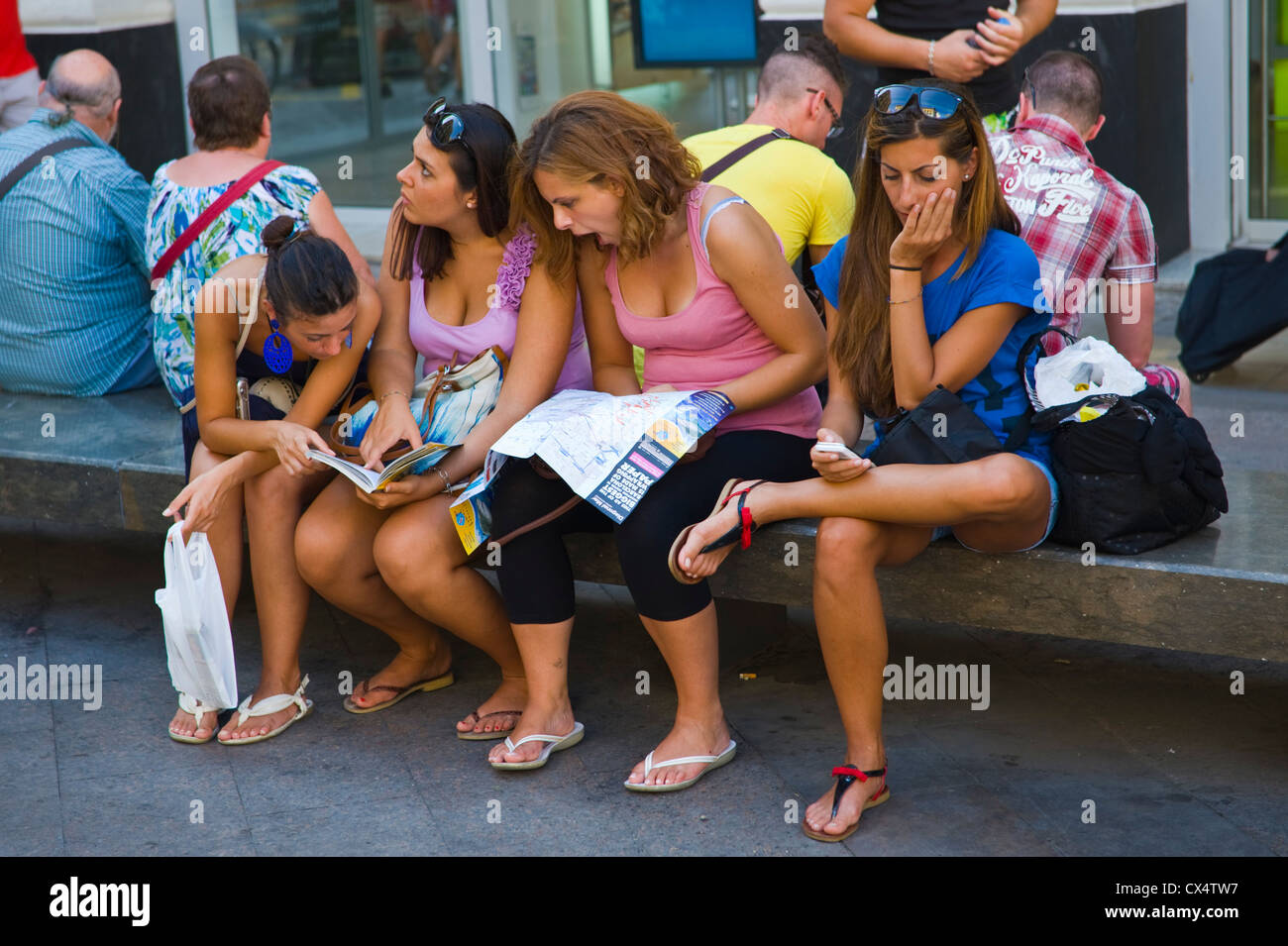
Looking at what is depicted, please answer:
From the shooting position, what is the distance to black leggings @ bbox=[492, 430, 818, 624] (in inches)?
130

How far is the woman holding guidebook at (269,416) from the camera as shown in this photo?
352cm

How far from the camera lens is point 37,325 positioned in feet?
15.6

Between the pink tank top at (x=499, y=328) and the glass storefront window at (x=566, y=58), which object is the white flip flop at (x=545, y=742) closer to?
the pink tank top at (x=499, y=328)

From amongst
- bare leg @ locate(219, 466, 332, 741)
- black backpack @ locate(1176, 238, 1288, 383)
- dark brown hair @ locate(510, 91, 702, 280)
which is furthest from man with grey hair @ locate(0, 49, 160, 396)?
black backpack @ locate(1176, 238, 1288, 383)

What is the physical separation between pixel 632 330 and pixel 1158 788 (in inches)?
59.4

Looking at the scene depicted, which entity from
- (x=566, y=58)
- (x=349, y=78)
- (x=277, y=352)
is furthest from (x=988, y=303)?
(x=349, y=78)

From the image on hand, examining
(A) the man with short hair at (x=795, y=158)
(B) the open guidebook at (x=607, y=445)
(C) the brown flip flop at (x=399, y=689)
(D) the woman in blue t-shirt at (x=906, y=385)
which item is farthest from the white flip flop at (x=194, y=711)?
(A) the man with short hair at (x=795, y=158)

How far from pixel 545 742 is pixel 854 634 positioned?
2.68ft

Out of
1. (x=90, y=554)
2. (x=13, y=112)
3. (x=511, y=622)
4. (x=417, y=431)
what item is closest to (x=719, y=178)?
(x=417, y=431)

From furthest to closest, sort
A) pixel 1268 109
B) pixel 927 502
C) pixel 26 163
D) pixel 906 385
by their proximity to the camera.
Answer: pixel 1268 109, pixel 26 163, pixel 906 385, pixel 927 502

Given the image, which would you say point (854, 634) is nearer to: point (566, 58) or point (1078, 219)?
point (1078, 219)

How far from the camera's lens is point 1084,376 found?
3287 mm

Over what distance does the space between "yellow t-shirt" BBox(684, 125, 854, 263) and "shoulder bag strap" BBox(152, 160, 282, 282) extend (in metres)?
1.19

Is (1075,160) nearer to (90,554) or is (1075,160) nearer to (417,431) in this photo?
(417,431)
